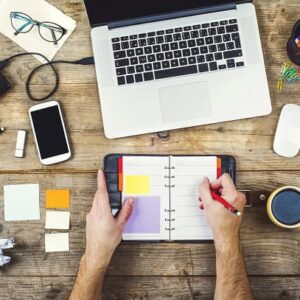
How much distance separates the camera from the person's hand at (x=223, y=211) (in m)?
1.17

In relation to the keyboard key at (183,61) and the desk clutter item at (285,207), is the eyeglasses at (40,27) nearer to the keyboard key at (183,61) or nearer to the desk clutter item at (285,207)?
the keyboard key at (183,61)

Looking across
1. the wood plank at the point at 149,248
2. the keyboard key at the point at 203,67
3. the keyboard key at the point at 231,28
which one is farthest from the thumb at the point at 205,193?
the keyboard key at the point at 231,28

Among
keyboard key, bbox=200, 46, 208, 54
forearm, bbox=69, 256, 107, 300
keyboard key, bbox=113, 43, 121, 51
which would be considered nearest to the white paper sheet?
keyboard key, bbox=113, 43, 121, 51

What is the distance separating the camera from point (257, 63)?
1.22 m

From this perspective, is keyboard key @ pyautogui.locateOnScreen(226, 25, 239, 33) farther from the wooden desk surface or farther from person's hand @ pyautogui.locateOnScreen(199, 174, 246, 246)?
person's hand @ pyautogui.locateOnScreen(199, 174, 246, 246)

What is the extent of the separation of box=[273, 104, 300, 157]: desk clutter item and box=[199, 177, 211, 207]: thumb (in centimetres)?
20

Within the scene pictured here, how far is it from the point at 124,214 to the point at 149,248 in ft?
0.38

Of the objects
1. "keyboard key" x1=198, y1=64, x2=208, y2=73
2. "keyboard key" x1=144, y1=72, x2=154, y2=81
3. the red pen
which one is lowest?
the red pen

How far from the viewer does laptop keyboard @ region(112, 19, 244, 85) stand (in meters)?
1.22

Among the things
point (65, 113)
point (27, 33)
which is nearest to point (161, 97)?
point (65, 113)

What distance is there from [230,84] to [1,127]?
0.58m

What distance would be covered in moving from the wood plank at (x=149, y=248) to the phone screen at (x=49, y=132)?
0.06m

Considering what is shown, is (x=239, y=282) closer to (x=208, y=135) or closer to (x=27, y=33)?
(x=208, y=135)

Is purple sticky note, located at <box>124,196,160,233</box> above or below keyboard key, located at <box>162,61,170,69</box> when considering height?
below
